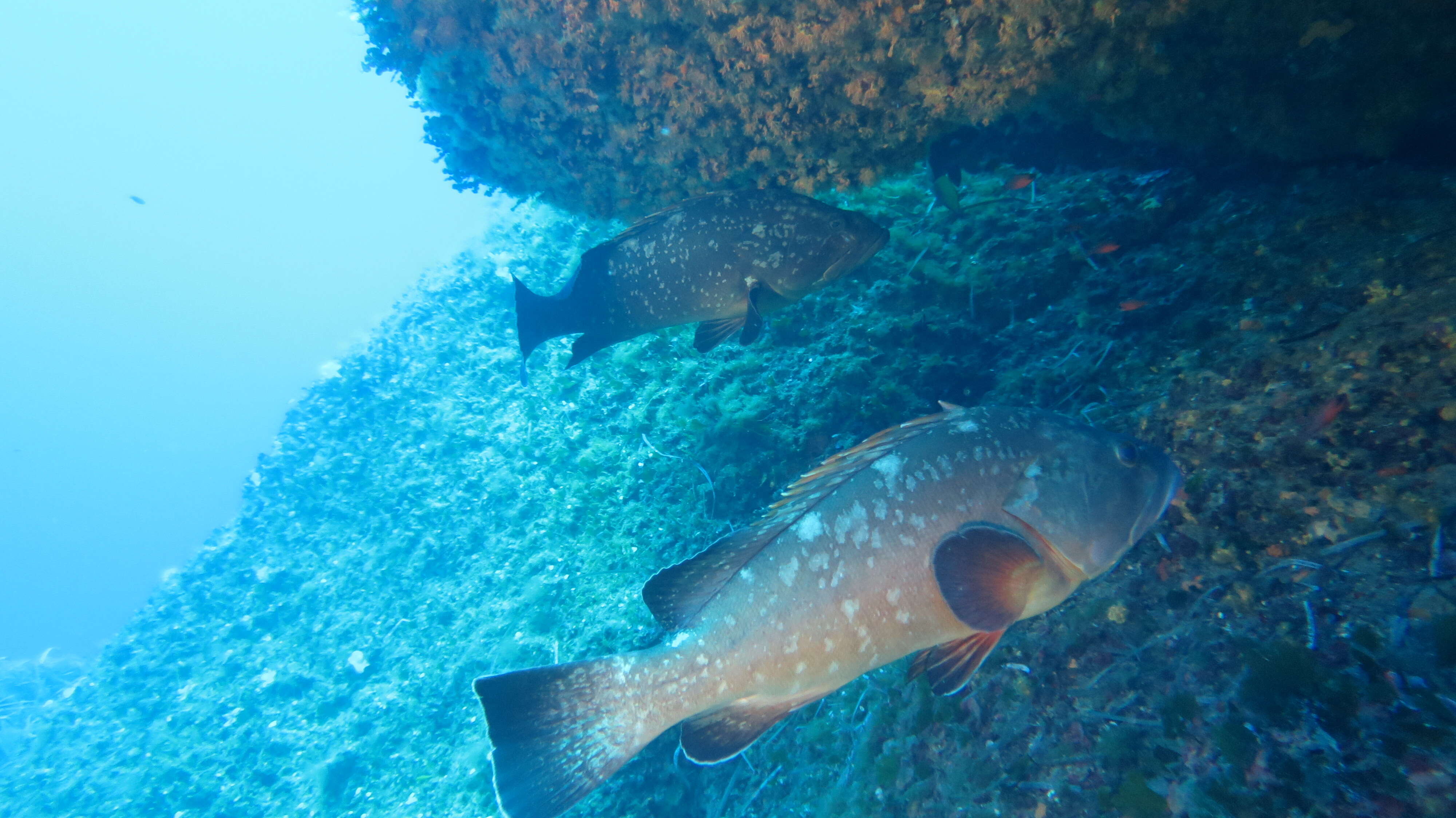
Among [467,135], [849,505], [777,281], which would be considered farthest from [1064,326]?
[467,135]

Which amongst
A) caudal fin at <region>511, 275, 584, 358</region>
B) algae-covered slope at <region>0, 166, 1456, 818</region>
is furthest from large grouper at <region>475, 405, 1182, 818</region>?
caudal fin at <region>511, 275, 584, 358</region>

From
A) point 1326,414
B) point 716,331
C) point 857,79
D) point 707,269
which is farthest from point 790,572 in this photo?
point 857,79

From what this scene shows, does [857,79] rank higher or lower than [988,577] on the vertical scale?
higher

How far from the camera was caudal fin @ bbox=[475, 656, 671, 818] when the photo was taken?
8.46 ft

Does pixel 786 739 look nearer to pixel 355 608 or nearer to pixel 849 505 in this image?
pixel 849 505

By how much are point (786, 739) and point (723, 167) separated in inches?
193

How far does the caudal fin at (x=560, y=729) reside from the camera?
8.46 ft

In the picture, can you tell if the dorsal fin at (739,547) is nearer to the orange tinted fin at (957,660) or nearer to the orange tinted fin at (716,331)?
the orange tinted fin at (957,660)

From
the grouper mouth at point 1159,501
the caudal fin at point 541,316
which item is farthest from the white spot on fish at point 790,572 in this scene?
the caudal fin at point 541,316

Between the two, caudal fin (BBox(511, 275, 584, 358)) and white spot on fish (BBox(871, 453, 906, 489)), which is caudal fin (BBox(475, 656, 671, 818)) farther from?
caudal fin (BBox(511, 275, 584, 358))

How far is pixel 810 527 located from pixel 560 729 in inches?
67.2

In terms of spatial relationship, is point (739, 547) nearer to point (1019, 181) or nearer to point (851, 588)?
point (851, 588)

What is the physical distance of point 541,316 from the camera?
486 centimetres

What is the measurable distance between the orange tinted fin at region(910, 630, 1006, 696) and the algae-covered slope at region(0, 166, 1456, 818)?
1.59ft
